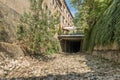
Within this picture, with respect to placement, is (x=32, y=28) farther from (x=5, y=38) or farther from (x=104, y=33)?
(x=104, y=33)

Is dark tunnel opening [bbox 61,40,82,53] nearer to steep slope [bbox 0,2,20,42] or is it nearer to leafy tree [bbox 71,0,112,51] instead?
leafy tree [bbox 71,0,112,51]

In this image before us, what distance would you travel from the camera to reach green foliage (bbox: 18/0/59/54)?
1137 cm

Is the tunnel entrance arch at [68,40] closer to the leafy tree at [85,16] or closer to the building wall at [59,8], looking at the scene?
the building wall at [59,8]

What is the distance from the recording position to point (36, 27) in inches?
454

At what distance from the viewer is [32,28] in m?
11.4

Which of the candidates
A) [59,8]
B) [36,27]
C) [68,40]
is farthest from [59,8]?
[36,27]

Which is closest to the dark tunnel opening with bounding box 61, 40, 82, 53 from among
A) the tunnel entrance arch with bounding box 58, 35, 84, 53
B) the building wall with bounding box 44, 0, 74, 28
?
the tunnel entrance arch with bounding box 58, 35, 84, 53

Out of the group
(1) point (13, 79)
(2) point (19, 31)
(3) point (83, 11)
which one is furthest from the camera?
(3) point (83, 11)

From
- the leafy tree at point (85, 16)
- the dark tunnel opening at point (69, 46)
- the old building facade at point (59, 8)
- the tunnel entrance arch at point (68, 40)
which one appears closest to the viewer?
the leafy tree at point (85, 16)

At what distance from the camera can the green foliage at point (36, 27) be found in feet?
37.3

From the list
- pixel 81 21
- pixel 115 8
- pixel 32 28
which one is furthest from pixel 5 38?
pixel 81 21

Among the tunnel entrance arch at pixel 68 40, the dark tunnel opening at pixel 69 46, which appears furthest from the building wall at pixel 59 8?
the tunnel entrance arch at pixel 68 40

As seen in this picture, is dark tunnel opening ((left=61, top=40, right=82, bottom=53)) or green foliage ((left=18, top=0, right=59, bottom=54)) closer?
green foliage ((left=18, top=0, right=59, bottom=54))

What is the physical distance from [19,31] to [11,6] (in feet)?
8.59
